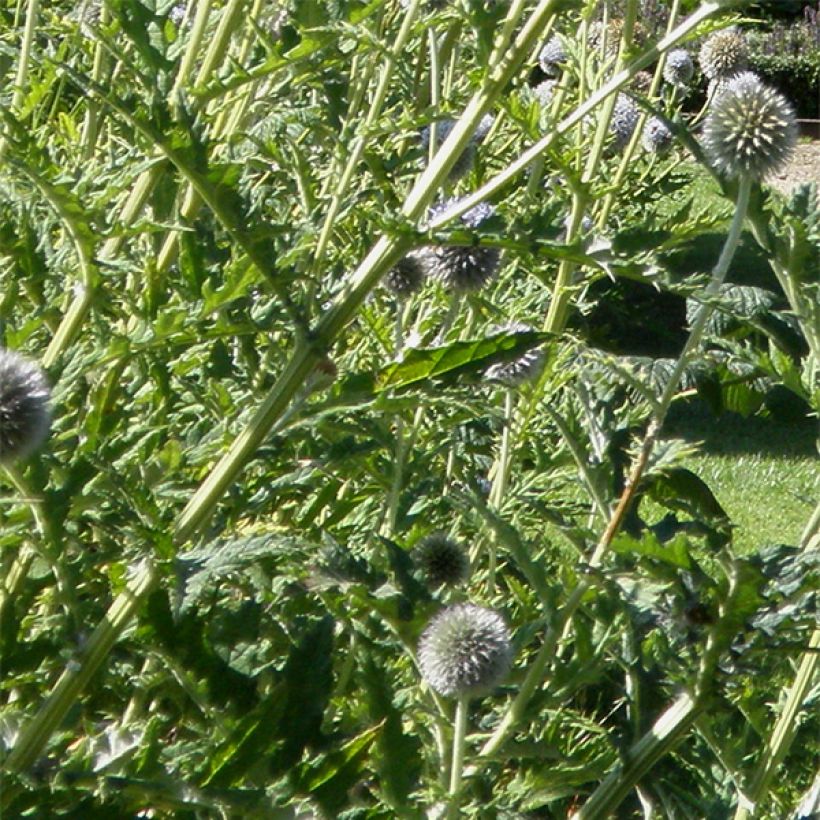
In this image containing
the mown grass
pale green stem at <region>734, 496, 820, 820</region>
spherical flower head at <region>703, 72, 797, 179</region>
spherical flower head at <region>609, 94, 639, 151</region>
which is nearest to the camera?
pale green stem at <region>734, 496, 820, 820</region>

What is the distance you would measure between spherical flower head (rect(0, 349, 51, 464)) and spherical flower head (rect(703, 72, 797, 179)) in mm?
988

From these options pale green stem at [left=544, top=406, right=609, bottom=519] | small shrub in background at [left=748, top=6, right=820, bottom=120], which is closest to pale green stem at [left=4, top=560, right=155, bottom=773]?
pale green stem at [left=544, top=406, right=609, bottom=519]

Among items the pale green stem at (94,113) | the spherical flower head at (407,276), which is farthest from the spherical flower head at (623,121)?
the pale green stem at (94,113)

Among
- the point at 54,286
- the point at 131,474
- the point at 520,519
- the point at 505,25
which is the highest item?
the point at 505,25

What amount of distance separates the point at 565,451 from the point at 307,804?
0.89m

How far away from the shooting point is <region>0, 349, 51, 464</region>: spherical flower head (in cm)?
124

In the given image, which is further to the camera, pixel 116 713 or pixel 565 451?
pixel 565 451

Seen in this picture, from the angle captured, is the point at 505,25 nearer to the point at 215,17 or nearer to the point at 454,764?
the point at 215,17

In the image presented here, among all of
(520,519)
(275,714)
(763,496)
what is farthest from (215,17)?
(763,496)

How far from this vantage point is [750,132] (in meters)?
1.93

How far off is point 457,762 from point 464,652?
163 mm

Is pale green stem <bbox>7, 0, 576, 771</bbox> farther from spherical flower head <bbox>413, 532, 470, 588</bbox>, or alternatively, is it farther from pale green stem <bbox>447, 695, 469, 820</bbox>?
spherical flower head <bbox>413, 532, 470, 588</bbox>

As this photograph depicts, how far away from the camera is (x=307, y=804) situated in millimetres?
1284

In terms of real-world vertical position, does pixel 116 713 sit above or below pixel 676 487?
below
